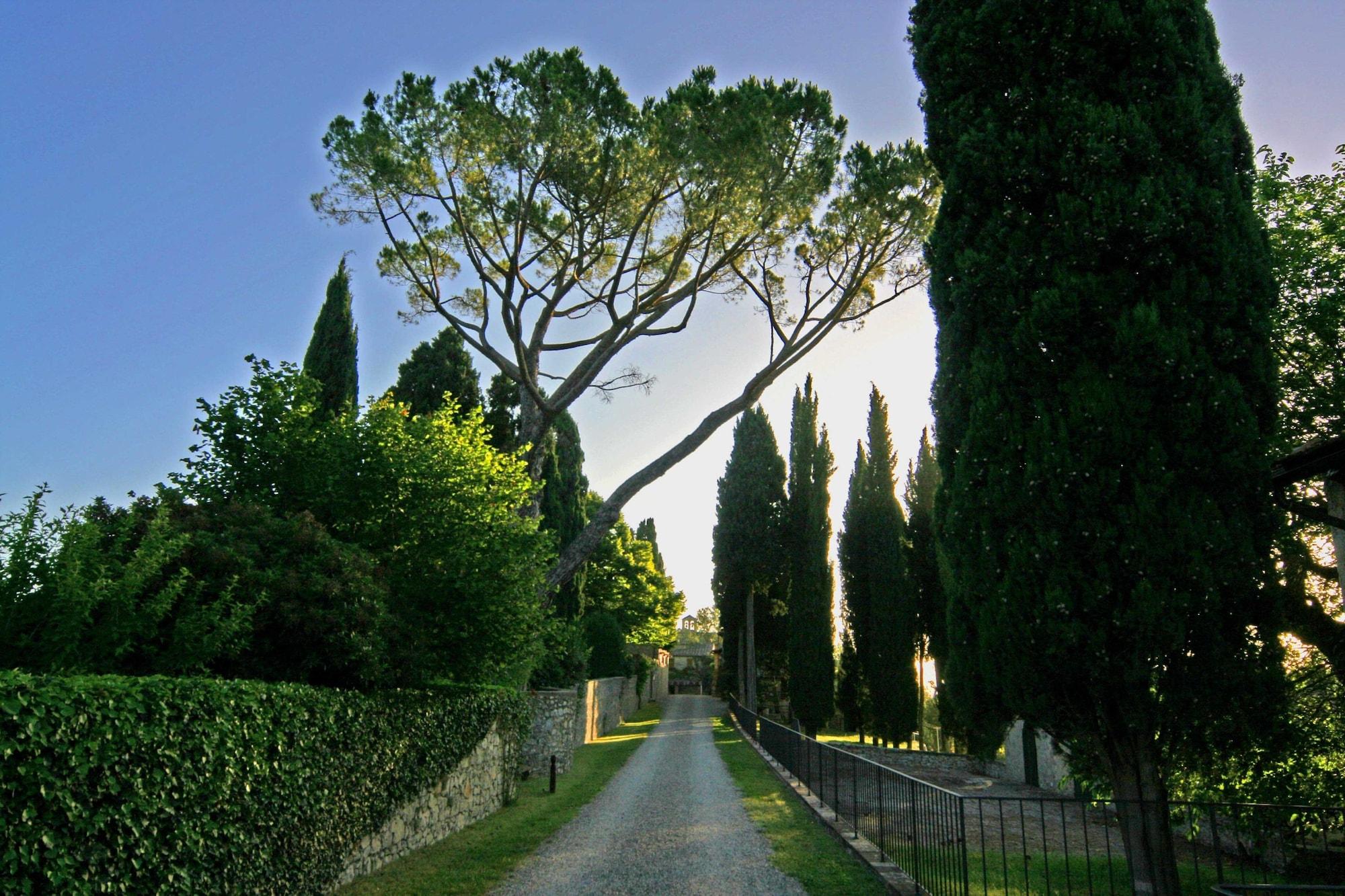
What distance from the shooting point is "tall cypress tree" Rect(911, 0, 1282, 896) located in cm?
647

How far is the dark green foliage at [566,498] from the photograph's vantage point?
26.8m

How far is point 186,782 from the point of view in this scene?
525cm

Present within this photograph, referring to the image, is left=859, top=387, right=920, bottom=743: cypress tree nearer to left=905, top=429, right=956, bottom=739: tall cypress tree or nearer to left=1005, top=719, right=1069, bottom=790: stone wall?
left=905, top=429, right=956, bottom=739: tall cypress tree

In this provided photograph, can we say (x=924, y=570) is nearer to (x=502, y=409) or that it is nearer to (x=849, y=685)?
(x=849, y=685)

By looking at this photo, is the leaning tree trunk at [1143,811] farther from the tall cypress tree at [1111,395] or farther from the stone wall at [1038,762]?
the stone wall at [1038,762]

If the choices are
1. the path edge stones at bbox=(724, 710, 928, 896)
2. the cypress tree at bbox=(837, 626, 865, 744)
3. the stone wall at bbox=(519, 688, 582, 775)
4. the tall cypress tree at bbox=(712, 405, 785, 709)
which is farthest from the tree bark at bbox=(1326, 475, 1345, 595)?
the tall cypress tree at bbox=(712, 405, 785, 709)

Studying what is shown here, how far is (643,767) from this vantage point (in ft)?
59.8

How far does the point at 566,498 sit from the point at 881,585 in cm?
1098

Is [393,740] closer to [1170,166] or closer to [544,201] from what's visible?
[1170,166]

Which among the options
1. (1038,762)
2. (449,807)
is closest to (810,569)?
(1038,762)

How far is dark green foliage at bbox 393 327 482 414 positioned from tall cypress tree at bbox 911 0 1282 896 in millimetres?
17068

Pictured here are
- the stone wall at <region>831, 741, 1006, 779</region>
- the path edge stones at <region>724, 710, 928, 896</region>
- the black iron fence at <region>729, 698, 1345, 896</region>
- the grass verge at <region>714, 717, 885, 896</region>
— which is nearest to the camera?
the black iron fence at <region>729, 698, 1345, 896</region>

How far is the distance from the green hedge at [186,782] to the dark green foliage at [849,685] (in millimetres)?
24616

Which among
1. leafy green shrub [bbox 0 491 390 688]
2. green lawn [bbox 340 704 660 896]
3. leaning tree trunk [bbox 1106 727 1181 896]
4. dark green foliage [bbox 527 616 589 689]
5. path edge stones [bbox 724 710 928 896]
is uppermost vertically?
leafy green shrub [bbox 0 491 390 688]
